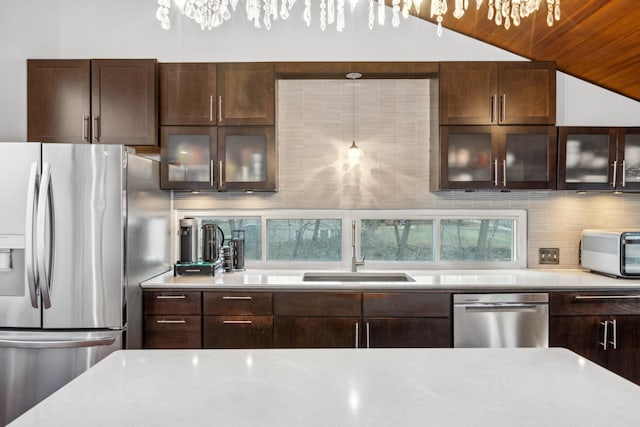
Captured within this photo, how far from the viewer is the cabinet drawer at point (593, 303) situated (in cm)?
277

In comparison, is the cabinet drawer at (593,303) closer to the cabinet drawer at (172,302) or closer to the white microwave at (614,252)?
the white microwave at (614,252)

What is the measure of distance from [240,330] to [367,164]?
1.54m

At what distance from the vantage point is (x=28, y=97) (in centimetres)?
306

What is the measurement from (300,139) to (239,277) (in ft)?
3.77

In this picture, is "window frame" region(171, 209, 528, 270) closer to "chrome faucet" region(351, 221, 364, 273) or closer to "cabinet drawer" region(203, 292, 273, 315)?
"chrome faucet" region(351, 221, 364, 273)

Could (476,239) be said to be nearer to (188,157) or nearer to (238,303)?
(238,303)

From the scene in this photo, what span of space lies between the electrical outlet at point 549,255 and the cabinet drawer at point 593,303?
68 centimetres

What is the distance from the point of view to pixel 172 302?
2.82m

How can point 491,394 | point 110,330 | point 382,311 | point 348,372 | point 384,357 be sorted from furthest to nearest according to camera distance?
point 382,311, point 110,330, point 384,357, point 348,372, point 491,394

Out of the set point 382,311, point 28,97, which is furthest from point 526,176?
point 28,97

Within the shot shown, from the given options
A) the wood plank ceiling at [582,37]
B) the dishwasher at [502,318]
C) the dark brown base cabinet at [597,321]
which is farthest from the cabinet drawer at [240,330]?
the wood plank ceiling at [582,37]

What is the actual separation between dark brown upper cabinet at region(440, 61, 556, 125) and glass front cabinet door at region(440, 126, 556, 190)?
0.07 metres

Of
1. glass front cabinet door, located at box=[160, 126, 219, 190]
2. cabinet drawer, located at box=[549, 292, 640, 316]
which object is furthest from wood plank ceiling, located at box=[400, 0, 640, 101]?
glass front cabinet door, located at box=[160, 126, 219, 190]

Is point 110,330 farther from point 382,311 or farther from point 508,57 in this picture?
point 508,57
